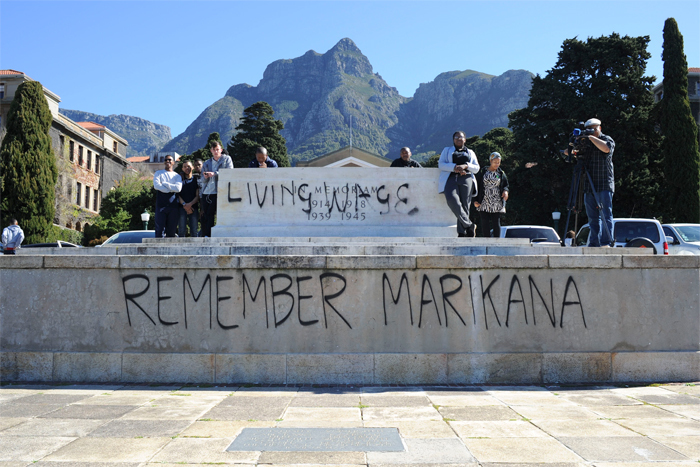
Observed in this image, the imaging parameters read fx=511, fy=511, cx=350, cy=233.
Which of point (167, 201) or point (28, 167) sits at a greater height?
point (28, 167)

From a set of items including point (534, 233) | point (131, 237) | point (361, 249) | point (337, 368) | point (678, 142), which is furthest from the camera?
point (678, 142)

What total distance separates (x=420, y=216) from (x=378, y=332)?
3764 mm

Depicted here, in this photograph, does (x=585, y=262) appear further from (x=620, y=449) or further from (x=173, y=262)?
(x=173, y=262)

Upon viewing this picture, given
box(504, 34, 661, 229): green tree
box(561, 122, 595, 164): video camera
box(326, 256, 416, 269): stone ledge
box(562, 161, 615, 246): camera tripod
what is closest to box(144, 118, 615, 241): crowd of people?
box(562, 161, 615, 246): camera tripod

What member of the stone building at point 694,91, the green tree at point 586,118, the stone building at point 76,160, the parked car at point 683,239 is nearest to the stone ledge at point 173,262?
the parked car at point 683,239

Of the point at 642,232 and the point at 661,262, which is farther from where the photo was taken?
the point at 642,232

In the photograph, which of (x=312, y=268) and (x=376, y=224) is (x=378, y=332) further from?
(x=376, y=224)

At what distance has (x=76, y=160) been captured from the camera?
153 ft

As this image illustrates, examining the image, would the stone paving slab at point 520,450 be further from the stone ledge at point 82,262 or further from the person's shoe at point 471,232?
the person's shoe at point 471,232

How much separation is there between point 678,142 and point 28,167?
126 feet

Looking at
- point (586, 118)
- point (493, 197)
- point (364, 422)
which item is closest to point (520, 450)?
point (364, 422)

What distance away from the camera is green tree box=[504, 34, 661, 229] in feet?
98.0

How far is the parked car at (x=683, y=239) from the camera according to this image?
37.5ft

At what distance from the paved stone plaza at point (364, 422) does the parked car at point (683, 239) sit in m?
6.93
